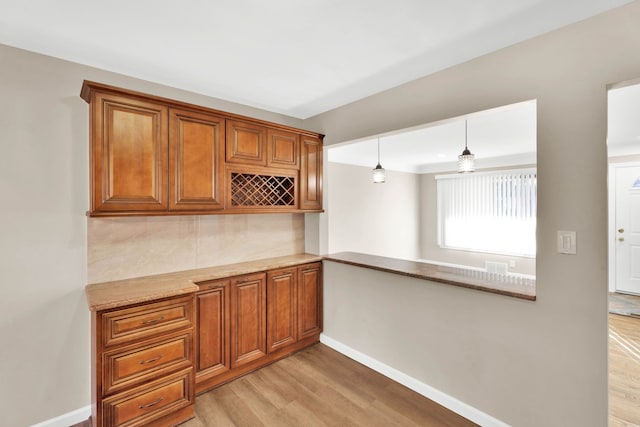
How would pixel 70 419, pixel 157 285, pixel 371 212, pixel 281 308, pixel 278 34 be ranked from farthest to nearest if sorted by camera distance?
1. pixel 371 212
2. pixel 281 308
3. pixel 157 285
4. pixel 70 419
5. pixel 278 34

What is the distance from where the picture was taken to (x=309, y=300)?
3117 millimetres

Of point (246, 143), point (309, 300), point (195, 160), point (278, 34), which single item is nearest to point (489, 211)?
point (309, 300)

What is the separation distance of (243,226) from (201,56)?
1561 mm

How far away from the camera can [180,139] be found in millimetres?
2246

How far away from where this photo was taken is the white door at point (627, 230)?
475 cm

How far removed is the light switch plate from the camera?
163 cm

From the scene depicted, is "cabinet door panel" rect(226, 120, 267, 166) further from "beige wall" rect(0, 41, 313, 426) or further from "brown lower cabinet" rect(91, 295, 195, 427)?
"brown lower cabinet" rect(91, 295, 195, 427)

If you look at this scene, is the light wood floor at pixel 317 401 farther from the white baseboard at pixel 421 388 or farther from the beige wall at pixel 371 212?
the beige wall at pixel 371 212

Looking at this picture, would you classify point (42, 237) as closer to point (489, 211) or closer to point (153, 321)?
point (153, 321)

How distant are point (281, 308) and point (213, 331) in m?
0.69

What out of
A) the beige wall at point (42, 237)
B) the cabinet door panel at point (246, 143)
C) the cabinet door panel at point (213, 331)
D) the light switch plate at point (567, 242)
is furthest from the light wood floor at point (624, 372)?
the beige wall at point (42, 237)

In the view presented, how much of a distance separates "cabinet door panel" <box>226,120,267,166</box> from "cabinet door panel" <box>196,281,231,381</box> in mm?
1105

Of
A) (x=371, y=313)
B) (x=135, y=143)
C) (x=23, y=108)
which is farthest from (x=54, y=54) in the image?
(x=371, y=313)

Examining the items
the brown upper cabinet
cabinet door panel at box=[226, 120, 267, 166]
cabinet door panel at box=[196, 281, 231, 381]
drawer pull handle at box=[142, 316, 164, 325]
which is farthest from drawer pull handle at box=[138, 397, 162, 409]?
cabinet door panel at box=[226, 120, 267, 166]
